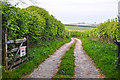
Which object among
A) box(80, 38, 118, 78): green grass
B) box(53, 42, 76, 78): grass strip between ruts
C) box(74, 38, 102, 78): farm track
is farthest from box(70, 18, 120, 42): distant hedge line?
box(53, 42, 76, 78): grass strip between ruts

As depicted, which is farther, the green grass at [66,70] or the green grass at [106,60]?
the green grass at [106,60]

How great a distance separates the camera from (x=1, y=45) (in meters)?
8.37

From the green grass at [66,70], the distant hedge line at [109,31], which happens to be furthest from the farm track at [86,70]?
the distant hedge line at [109,31]

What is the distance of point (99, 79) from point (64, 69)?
258cm

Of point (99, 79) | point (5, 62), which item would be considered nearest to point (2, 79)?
point (5, 62)

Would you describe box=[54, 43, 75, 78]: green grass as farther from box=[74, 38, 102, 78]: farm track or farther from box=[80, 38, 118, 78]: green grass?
box=[80, 38, 118, 78]: green grass

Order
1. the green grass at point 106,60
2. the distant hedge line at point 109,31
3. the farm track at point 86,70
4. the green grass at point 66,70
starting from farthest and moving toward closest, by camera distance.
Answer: the distant hedge line at point 109,31
the farm track at point 86,70
the green grass at point 106,60
the green grass at point 66,70

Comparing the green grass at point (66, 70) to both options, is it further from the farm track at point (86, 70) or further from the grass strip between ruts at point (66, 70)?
the farm track at point (86, 70)

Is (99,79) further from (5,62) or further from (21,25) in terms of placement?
(21,25)

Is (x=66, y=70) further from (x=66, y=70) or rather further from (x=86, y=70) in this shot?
(x=86, y=70)

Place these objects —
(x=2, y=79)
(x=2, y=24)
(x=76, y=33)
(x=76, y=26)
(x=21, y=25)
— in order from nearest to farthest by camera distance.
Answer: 1. (x=2, y=79)
2. (x=2, y=24)
3. (x=21, y=25)
4. (x=76, y=33)
5. (x=76, y=26)

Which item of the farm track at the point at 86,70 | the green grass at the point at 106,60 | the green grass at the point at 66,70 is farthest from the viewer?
the farm track at the point at 86,70

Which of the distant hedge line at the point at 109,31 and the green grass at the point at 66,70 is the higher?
the distant hedge line at the point at 109,31

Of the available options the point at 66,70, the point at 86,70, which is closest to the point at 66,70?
the point at 66,70
